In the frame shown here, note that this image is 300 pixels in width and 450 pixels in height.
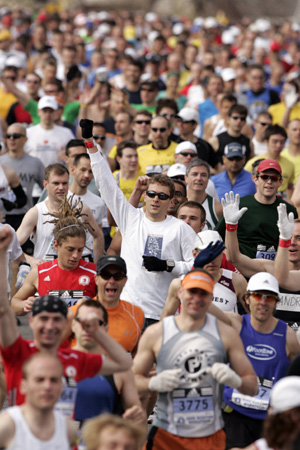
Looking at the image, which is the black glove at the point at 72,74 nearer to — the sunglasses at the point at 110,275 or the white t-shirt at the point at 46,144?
the white t-shirt at the point at 46,144

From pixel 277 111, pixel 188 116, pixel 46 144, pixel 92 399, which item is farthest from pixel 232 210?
pixel 277 111

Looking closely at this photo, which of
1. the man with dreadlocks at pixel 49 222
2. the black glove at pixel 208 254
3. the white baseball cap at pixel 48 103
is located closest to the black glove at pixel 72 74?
the white baseball cap at pixel 48 103

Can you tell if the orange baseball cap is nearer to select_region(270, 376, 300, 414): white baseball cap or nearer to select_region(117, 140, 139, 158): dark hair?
select_region(270, 376, 300, 414): white baseball cap

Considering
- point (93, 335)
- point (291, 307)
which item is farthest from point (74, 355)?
point (291, 307)

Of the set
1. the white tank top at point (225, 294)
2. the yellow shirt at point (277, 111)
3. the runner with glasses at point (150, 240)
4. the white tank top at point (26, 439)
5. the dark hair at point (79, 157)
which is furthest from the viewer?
the yellow shirt at point (277, 111)

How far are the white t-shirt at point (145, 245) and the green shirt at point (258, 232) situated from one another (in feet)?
3.04

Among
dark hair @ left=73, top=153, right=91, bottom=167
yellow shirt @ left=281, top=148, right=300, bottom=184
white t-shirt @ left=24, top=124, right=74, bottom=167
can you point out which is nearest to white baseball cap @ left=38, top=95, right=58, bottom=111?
white t-shirt @ left=24, top=124, right=74, bottom=167

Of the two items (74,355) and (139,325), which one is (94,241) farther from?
(74,355)

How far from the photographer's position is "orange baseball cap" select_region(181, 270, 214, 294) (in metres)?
6.27

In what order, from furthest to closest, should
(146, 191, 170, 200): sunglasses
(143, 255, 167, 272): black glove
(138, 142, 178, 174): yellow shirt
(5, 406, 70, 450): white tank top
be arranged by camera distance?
(138, 142, 178, 174): yellow shirt < (146, 191, 170, 200): sunglasses < (143, 255, 167, 272): black glove < (5, 406, 70, 450): white tank top

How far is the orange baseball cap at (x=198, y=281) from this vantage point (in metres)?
6.27

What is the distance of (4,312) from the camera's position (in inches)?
235

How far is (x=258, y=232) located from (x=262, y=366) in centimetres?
245

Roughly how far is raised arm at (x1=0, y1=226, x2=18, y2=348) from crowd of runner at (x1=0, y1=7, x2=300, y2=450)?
0.01 m
